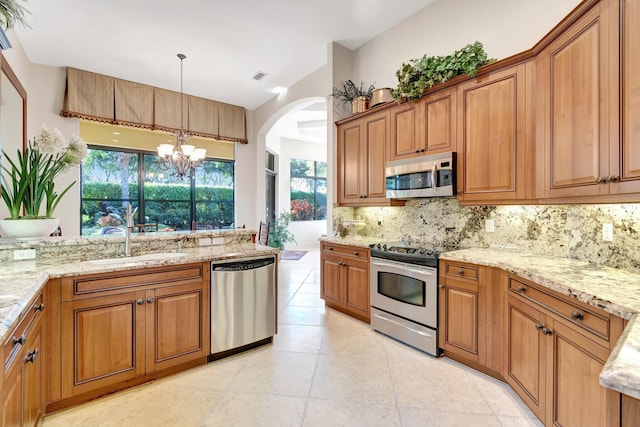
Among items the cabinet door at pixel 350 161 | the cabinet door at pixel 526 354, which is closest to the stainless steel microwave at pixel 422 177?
the cabinet door at pixel 350 161

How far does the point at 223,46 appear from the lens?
409cm

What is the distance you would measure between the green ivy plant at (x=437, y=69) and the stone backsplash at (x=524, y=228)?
1.18 meters

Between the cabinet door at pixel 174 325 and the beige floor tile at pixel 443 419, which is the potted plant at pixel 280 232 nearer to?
the cabinet door at pixel 174 325

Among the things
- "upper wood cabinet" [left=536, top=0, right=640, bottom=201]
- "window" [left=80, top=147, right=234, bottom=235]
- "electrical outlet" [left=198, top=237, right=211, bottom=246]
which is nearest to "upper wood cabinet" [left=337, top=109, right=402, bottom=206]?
"upper wood cabinet" [left=536, top=0, right=640, bottom=201]

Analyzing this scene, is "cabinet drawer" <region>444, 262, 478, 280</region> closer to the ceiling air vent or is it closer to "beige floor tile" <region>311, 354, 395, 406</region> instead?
"beige floor tile" <region>311, 354, 395, 406</region>

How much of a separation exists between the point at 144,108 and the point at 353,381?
557cm

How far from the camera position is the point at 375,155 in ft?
11.6

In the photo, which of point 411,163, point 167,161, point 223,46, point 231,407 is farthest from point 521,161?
point 167,161

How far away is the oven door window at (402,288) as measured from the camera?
8.88 feet

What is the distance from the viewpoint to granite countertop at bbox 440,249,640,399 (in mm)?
744

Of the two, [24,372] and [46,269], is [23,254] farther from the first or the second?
[24,372]

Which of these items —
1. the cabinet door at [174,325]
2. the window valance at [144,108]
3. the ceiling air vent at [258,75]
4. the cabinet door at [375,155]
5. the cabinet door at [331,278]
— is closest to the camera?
the cabinet door at [174,325]

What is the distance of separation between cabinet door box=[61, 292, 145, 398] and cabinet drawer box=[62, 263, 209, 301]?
2.1 inches

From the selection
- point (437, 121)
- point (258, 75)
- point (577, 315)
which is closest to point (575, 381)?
point (577, 315)
